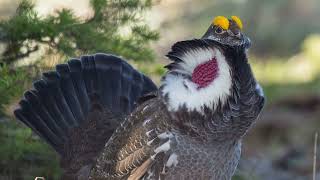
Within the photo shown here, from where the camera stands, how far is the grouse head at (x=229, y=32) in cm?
531

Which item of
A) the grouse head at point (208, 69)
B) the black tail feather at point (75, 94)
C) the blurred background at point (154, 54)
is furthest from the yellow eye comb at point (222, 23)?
the blurred background at point (154, 54)

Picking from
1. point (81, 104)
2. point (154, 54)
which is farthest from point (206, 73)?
point (154, 54)

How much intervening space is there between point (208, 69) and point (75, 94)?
4.49 ft

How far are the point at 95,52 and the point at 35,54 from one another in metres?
0.46

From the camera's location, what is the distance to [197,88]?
5348mm

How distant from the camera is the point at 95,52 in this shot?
6609 millimetres

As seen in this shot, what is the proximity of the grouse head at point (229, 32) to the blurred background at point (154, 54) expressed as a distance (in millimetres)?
1268

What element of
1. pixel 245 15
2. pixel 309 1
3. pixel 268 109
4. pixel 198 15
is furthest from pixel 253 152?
pixel 309 1

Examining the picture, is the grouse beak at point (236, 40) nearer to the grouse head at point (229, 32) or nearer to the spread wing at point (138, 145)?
the grouse head at point (229, 32)

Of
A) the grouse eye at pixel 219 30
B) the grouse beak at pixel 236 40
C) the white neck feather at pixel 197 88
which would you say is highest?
the grouse eye at pixel 219 30

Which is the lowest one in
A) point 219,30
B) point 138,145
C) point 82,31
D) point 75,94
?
point 138,145

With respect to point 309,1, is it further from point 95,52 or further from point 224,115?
point 224,115

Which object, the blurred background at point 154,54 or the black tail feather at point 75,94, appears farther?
the blurred background at point 154,54

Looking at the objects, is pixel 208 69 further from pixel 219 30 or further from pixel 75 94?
pixel 75 94
